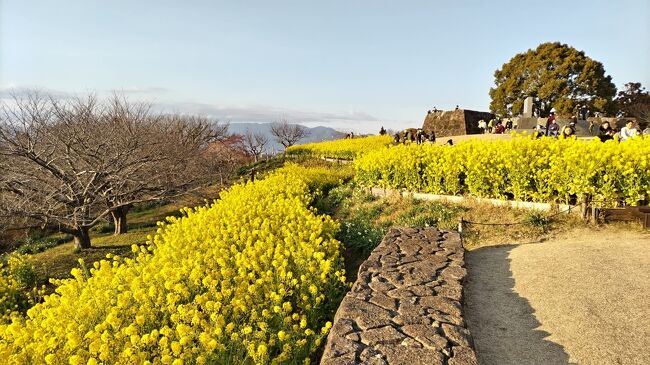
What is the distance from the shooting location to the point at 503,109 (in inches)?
1436

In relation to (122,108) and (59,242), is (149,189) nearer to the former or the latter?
(122,108)

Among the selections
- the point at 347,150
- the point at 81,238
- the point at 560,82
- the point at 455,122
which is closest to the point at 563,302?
the point at 81,238

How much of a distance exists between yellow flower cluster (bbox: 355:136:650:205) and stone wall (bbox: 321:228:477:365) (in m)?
3.03

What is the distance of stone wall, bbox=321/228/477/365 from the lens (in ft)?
10.7

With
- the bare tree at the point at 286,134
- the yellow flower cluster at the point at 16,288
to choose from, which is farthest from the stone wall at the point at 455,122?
the bare tree at the point at 286,134

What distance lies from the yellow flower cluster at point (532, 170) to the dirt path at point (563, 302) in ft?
3.53

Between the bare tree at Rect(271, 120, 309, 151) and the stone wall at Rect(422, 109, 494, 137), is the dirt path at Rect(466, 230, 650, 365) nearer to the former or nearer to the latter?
the stone wall at Rect(422, 109, 494, 137)

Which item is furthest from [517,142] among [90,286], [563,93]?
[563,93]

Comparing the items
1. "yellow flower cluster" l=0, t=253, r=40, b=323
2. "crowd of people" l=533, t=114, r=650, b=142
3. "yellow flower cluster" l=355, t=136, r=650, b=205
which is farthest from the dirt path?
"yellow flower cluster" l=0, t=253, r=40, b=323

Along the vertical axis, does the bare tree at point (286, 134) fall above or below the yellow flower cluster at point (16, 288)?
above

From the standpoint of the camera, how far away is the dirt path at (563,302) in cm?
370

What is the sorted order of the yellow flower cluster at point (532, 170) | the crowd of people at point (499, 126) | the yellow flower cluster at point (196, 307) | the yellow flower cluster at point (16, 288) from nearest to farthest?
the yellow flower cluster at point (196, 307) < the yellow flower cluster at point (532, 170) < the yellow flower cluster at point (16, 288) < the crowd of people at point (499, 126)

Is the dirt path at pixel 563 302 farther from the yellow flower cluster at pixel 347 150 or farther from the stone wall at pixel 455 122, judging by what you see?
the stone wall at pixel 455 122

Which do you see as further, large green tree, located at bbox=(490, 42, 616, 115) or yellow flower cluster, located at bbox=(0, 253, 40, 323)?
large green tree, located at bbox=(490, 42, 616, 115)
